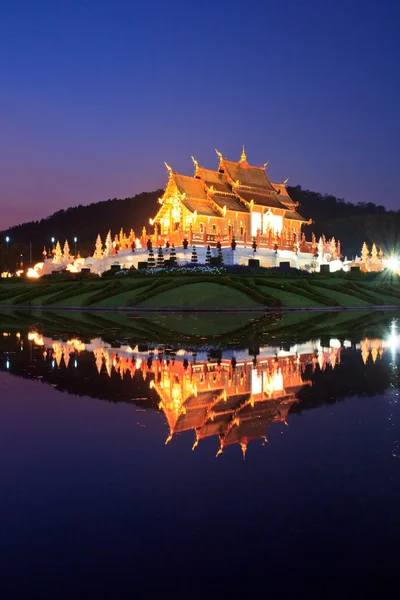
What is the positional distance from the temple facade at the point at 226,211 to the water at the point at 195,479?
1878 inches

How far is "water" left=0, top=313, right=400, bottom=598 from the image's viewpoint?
4492 millimetres

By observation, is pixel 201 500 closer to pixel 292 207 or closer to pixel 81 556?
pixel 81 556

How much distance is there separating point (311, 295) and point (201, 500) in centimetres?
4082

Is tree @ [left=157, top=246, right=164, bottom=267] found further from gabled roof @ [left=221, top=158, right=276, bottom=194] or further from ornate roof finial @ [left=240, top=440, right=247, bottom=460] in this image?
ornate roof finial @ [left=240, top=440, right=247, bottom=460]

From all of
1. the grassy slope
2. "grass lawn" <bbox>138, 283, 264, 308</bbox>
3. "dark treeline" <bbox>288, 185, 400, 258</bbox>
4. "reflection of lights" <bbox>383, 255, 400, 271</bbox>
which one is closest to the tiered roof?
"reflection of lights" <bbox>383, 255, 400, 271</bbox>

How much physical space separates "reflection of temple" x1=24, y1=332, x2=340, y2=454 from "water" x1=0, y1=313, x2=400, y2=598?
0.19 feet

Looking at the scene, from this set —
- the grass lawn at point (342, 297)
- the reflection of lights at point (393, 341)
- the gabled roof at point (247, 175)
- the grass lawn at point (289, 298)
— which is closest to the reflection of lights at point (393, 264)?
the gabled roof at point (247, 175)

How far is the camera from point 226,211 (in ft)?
214

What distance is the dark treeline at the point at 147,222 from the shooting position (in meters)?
156

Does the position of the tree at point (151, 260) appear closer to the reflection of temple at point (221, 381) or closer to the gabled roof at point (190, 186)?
the gabled roof at point (190, 186)

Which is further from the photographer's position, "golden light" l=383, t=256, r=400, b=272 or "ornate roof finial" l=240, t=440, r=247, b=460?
"golden light" l=383, t=256, r=400, b=272

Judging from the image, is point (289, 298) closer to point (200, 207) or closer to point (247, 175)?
point (200, 207)

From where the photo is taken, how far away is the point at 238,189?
6975cm

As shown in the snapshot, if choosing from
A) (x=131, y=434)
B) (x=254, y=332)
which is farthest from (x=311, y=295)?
(x=131, y=434)
